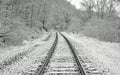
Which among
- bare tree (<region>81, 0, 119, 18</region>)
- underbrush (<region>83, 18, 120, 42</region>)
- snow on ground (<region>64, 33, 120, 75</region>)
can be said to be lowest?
snow on ground (<region>64, 33, 120, 75</region>)

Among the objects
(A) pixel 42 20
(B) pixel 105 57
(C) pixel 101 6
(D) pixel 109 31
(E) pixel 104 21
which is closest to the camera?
Answer: (B) pixel 105 57

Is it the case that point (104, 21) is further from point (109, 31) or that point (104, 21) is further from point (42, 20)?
point (42, 20)

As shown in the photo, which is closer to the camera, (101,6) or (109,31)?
(109,31)

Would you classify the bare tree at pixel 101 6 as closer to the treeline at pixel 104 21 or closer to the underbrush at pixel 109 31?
the treeline at pixel 104 21

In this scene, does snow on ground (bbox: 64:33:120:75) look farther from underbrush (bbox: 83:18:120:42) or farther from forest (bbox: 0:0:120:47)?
underbrush (bbox: 83:18:120:42)

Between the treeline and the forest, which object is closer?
the forest

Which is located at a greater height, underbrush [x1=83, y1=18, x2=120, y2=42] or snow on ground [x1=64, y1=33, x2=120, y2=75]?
underbrush [x1=83, y1=18, x2=120, y2=42]

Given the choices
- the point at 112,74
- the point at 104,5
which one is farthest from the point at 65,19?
the point at 112,74

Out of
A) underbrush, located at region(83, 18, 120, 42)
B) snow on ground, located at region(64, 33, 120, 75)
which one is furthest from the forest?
snow on ground, located at region(64, 33, 120, 75)

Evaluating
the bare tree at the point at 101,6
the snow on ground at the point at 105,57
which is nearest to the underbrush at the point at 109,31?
the bare tree at the point at 101,6

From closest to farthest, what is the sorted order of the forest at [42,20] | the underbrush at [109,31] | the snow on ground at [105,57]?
the snow on ground at [105,57] → the forest at [42,20] → the underbrush at [109,31]

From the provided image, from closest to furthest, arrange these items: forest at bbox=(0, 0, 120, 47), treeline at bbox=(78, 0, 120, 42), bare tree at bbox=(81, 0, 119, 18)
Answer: forest at bbox=(0, 0, 120, 47), treeline at bbox=(78, 0, 120, 42), bare tree at bbox=(81, 0, 119, 18)

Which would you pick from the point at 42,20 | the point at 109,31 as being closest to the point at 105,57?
the point at 109,31

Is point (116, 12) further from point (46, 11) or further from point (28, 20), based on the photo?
point (46, 11)
